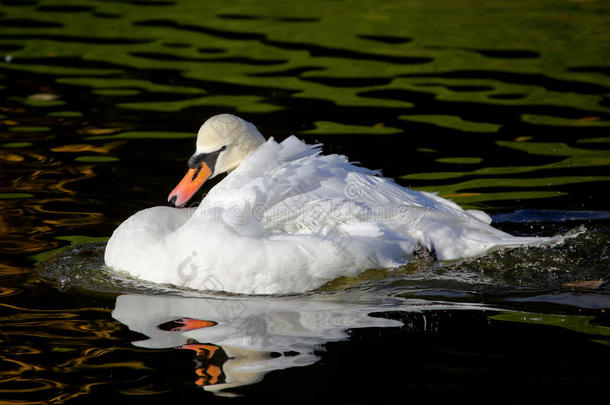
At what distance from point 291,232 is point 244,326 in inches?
38.0

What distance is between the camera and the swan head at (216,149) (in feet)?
24.8

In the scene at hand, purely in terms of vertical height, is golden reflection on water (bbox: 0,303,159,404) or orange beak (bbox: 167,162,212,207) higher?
orange beak (bbox: 167,162,212,207)

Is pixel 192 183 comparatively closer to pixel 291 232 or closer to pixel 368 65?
pixel 291 232

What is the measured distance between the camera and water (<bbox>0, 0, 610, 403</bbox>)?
5121 mm

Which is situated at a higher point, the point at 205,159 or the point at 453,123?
the point at 453,123

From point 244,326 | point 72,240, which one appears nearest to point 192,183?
point 72,240

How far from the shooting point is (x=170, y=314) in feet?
20.0

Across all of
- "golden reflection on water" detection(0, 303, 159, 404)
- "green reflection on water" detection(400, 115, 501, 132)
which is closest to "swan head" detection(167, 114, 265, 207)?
"golden reflection on water" detection(0, 303, 159, 404)

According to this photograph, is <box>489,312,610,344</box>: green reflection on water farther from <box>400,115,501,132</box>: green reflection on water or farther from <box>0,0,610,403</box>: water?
<box>400,115,501,132</box>: green reflection on water

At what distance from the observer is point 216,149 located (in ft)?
25.0

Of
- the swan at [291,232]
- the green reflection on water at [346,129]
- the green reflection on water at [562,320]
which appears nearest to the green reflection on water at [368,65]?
the green reflection on water at [346,129]

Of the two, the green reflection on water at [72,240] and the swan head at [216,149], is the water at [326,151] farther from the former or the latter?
the swan head at [216,149]

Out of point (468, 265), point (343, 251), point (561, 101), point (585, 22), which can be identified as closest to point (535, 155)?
point (561, 101)

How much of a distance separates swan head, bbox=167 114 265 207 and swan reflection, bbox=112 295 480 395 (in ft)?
4.54
